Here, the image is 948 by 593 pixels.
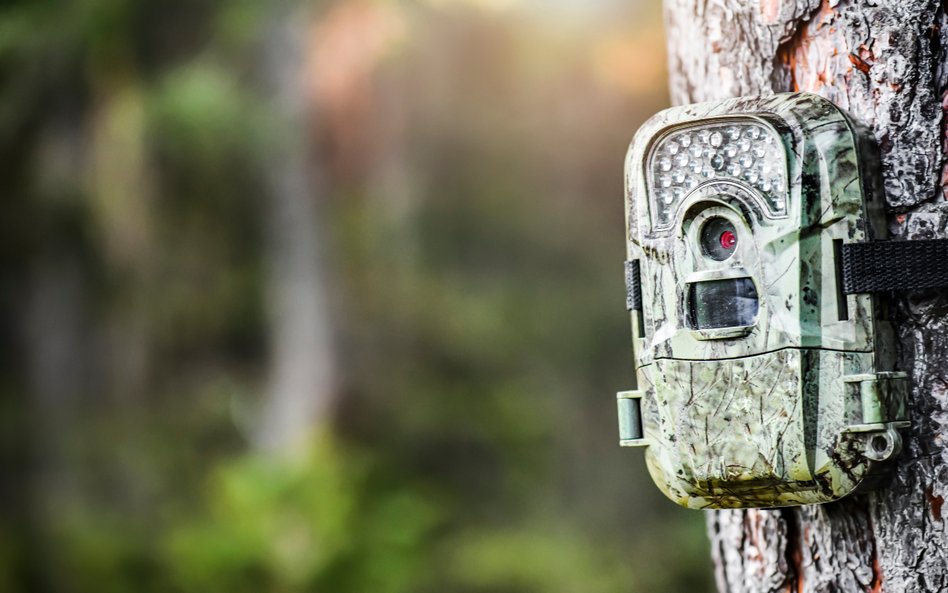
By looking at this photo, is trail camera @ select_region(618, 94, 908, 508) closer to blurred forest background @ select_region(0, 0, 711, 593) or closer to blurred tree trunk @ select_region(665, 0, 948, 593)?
blurred tree trunk @ select_region(665, 0, 948, 593)

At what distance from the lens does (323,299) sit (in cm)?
750

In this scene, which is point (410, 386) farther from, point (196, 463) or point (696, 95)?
point (696, 95)

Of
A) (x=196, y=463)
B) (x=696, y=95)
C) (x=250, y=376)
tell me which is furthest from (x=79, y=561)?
(x=696, y=95)

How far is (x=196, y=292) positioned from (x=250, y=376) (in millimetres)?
950

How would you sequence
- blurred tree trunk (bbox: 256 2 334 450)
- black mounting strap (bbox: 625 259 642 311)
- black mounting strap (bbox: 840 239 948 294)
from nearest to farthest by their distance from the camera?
black mounting strap (bbox: 840 239 948 294), black mounting strap (bbox: 625 259 642 311), blurred tree trunk (bbox: 256 2 334 450)

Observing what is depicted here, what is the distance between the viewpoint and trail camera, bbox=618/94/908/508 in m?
1.21

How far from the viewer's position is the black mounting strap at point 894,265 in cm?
121

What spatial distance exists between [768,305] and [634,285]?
184 mm

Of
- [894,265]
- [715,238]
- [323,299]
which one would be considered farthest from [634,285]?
[323,299]

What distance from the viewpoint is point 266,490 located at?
5.55 m

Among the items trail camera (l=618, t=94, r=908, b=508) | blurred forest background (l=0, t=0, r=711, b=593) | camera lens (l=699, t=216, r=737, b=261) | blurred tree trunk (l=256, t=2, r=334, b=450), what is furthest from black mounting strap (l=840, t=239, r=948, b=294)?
blurred tree trunk (l=256, t=2, r=334, b=450)

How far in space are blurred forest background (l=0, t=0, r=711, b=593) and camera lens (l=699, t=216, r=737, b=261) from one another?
412 centimetres

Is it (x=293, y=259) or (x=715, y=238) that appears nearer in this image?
(x=715, y=238)

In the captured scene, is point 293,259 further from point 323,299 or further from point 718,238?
point 718,238
